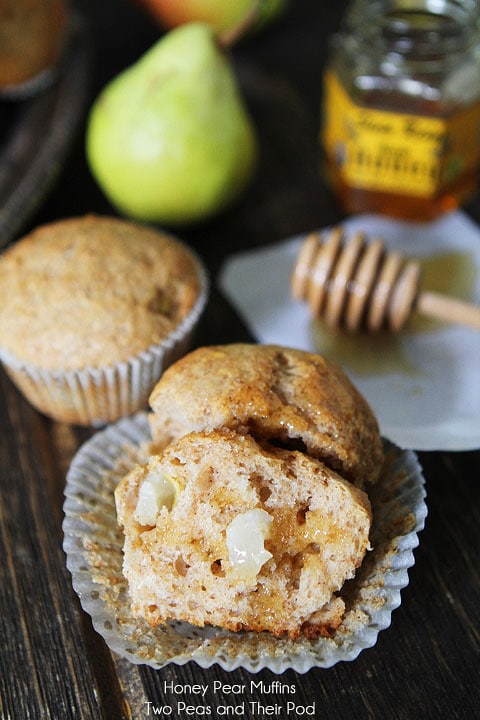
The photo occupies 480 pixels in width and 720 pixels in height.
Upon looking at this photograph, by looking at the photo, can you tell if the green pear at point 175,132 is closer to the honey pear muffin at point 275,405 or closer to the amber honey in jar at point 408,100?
the amber honey in jar at point 408,100

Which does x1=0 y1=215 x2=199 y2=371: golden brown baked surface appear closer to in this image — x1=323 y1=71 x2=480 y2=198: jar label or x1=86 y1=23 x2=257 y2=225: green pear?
x1=86 y1=23 x2=257 y2=225: green pear

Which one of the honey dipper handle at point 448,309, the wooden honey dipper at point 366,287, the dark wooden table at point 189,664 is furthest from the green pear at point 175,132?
the honey dipper handle at point 448,309

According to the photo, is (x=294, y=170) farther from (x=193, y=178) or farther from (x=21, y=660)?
(x=21, y=660)

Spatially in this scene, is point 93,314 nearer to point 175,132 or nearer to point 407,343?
point 175,132

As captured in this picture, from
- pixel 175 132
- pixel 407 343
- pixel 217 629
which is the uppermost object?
pixel 175 132

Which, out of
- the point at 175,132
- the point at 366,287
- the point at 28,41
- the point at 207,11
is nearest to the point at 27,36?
the point at 28,41

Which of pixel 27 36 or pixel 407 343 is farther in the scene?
pixel 27 36

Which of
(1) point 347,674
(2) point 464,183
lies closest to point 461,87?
(2) point 464,183
